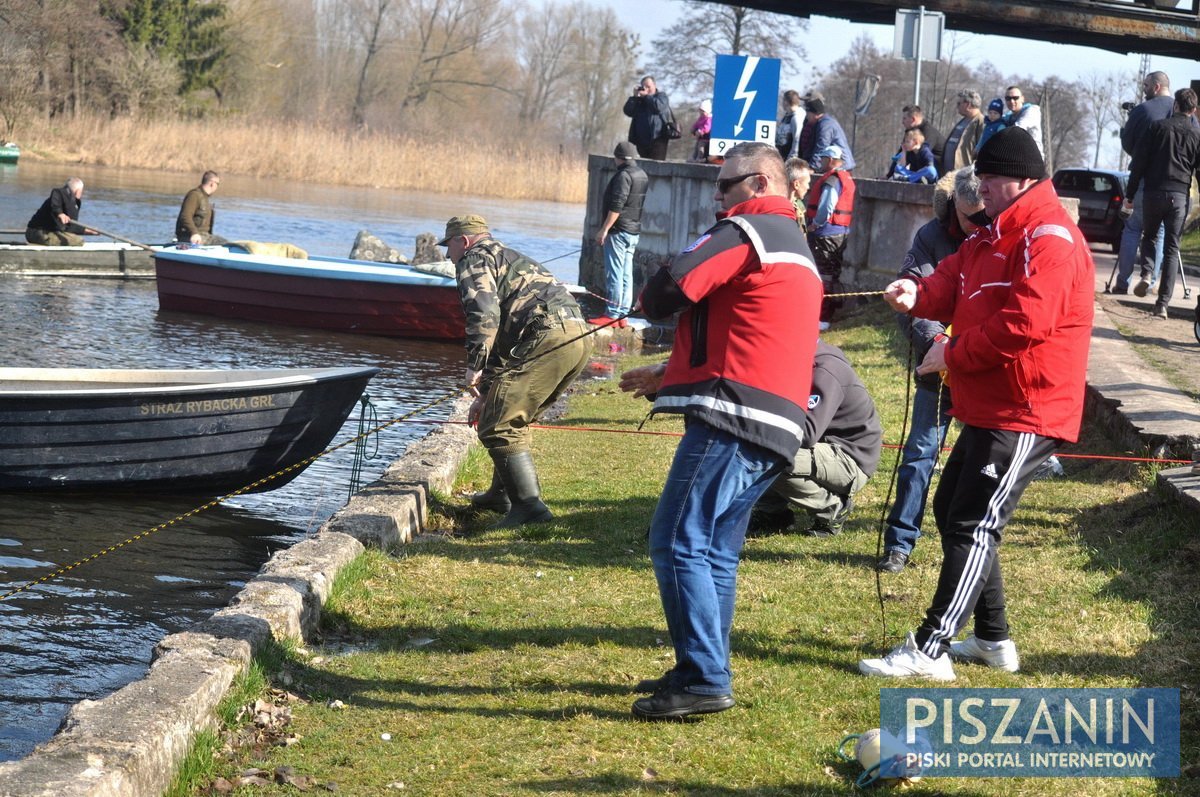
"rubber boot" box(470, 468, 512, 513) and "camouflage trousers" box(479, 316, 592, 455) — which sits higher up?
"camouflage trousers" box(479, 316, 592, 455)

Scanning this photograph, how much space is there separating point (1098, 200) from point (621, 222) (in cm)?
1329

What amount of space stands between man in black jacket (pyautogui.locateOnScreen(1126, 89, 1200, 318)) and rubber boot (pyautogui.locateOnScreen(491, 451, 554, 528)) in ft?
26.8

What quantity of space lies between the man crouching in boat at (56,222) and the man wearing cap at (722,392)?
1996cm

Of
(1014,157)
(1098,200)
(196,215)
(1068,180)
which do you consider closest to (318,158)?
(196,215)

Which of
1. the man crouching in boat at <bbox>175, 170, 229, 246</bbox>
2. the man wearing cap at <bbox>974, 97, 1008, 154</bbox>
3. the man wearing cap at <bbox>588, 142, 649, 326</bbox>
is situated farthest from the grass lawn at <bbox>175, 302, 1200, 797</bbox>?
the man crouching in boat at <bbox>175, 170, 229, 246</bbox>

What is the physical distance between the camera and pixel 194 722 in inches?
178

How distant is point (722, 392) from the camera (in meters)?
4.53

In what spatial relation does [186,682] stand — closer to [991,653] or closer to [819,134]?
[991,653]

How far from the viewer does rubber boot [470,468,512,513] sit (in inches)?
326

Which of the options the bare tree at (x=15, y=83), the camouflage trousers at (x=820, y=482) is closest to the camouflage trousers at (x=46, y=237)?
the camouflage trousers at (x=820, y=482)

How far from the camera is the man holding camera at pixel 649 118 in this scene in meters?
20.0

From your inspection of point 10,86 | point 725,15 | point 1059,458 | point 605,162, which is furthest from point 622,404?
point 10,86

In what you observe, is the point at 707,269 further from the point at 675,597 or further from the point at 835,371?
the point at 835,371

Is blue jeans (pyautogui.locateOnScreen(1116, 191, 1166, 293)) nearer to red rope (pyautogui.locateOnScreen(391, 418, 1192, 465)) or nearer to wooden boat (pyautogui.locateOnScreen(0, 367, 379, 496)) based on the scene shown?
red rope (pyautogui.locateOnScreen(391, 418, 1192, 465))
